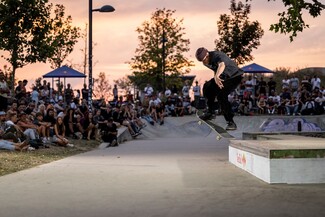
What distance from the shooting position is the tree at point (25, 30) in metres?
29.0

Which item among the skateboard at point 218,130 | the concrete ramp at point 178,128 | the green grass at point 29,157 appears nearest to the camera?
the green grass at point 29,157

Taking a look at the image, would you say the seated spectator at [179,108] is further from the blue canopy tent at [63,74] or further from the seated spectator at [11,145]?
the seated spectator at [11,145]

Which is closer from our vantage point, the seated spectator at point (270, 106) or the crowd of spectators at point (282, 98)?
the crowd of spectators at point (282, 98)

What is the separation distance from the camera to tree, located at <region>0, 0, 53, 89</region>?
95.2 feet

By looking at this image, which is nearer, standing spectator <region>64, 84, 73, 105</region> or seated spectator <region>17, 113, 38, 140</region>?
seated spectator <region>17, 113, 38, 140</region>

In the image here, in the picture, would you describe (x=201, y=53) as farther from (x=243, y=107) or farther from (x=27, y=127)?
(x=243, y=107)

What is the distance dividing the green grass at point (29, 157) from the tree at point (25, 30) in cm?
1231

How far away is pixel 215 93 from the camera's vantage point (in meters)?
11.2

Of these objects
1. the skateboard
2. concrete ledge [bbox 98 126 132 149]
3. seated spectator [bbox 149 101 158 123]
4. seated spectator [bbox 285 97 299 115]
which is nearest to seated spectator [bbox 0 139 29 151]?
the skateboard

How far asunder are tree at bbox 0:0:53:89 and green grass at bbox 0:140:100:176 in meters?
12.3

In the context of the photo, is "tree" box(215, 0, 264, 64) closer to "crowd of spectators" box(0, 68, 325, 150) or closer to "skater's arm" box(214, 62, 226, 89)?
"crowd of spectators" box(0, 68, 325, 150)

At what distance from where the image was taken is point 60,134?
749 inches

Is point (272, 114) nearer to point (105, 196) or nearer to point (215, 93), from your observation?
point (215, 93)

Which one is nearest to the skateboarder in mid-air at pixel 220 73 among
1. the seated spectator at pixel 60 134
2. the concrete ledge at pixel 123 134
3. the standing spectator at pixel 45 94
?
the seated spectator at pixel 60 134
